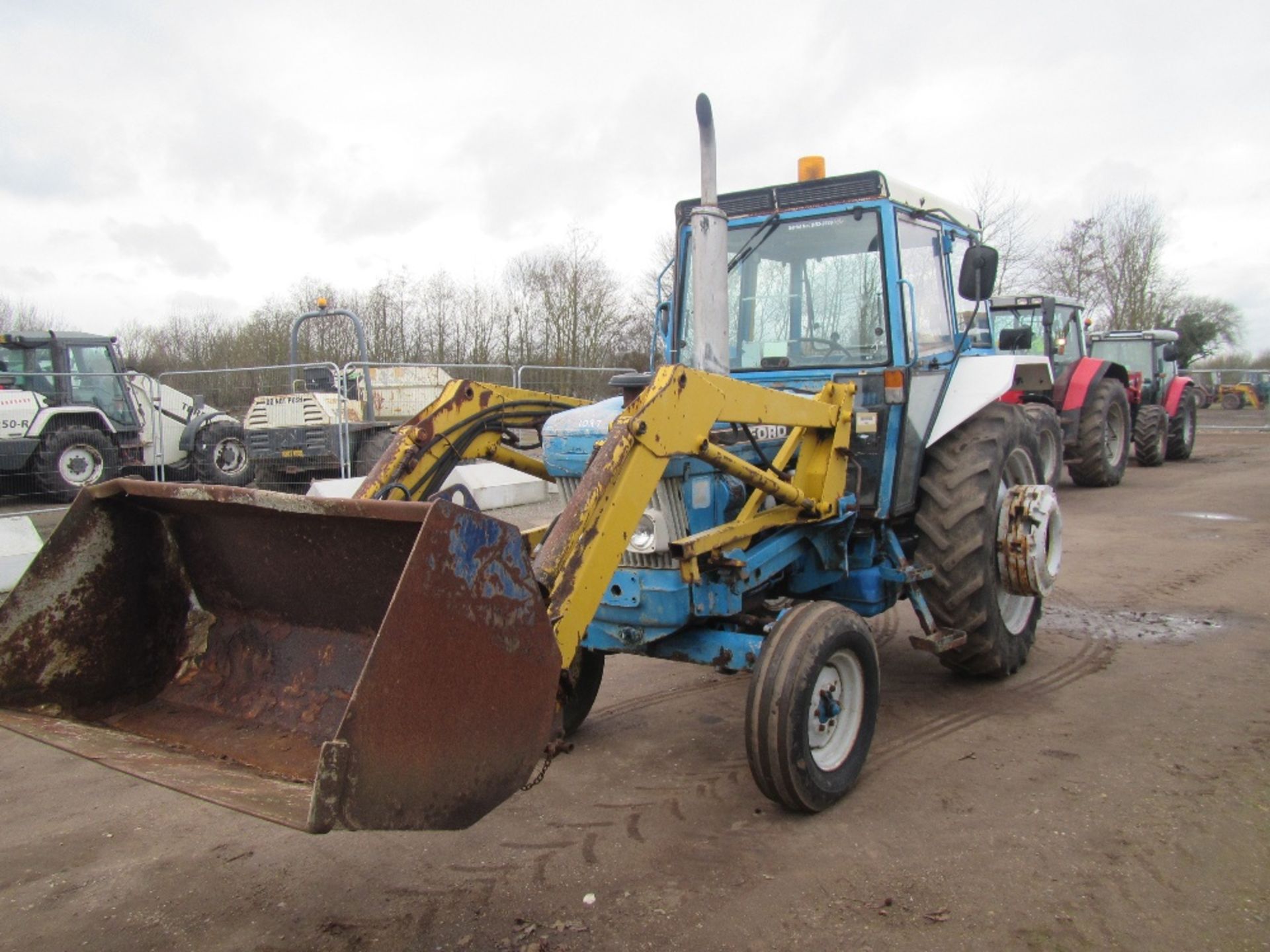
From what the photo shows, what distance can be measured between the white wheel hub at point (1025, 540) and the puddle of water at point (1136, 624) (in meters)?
1.46

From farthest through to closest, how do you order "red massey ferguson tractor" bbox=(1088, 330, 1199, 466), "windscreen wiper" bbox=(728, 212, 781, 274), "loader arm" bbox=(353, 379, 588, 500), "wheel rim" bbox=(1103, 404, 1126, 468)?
"red massey ferguson tractor" bbox=(1088, 330, 1199, 466) → "wheel rim" bbox=(1103, 404, 1126, 468) → "windscreen wiper" bbox=(728, 212, 781, 274) → "loader arm" bbox=(353, 379, 588, 500)

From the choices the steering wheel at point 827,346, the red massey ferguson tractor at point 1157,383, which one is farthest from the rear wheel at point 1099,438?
the steering wheel at point 827,346

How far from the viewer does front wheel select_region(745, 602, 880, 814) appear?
347 cm

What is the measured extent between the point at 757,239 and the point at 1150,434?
41.7 feet

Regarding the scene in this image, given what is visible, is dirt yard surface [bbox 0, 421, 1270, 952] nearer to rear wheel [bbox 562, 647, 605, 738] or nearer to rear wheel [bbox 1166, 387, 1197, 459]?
rear wheel [bbox 562, 647, 605, 738]

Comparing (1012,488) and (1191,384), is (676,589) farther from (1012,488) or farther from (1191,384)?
(1191,384)

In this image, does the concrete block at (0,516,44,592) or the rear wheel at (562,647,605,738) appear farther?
the concrete block at (0,516,44,592)

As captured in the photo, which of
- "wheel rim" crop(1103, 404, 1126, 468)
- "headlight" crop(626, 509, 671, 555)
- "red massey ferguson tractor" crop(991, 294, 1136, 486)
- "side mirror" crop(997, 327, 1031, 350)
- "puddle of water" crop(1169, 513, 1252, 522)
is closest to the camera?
"headlight" crop(626, 509, 671, 555)

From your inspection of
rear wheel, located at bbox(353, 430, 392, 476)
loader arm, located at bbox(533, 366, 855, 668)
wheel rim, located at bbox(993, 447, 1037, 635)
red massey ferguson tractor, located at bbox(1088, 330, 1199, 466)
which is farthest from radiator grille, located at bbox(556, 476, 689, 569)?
red massey ferguson tractor, located at bbox(1088, 330, 1199, 466)

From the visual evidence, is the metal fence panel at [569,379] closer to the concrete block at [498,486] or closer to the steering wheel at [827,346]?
the concrete block at [498,486]

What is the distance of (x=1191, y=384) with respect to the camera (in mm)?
17219

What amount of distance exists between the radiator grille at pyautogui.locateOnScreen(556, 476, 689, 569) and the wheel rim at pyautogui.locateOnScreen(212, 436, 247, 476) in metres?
10.6

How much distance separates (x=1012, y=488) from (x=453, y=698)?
367 cm

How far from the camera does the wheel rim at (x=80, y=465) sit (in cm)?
1211
